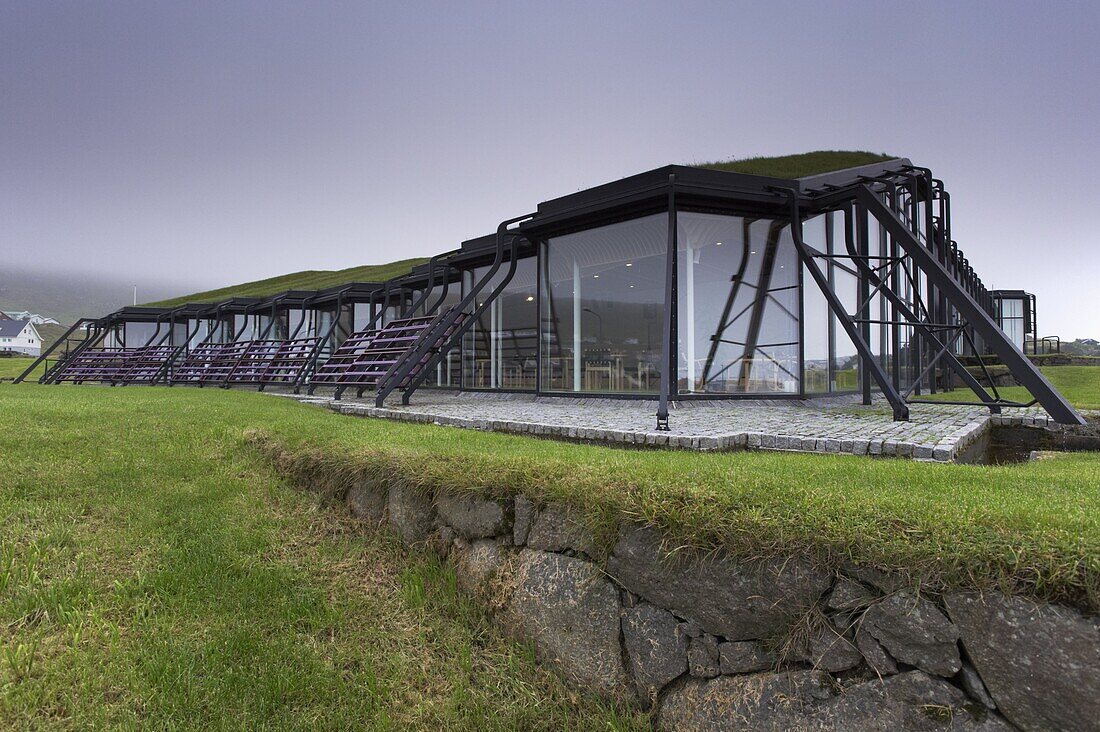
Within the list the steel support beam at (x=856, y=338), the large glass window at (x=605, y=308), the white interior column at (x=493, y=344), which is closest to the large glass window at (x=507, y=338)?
the white interior column at (x=493, y=344)

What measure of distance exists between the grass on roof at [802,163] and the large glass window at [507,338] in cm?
1150

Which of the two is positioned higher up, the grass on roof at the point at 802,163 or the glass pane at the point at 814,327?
the grass on roof at the point at 802,163

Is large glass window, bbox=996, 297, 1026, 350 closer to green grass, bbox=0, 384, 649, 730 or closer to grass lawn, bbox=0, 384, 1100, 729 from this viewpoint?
grass lawn, bbox=0, 384, 1100, 729

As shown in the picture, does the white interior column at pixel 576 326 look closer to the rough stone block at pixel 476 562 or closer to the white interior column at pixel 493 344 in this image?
the white interior column at pixel 493 344

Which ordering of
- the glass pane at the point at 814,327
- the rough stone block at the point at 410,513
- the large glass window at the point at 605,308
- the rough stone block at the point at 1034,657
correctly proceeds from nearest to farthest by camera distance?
1. the rough stone block at the point at 1034,657
2. the rough stone block at the point at 410,513
3. the large glass window at the point at 605,308
4. the glass pane at the point at 814,327

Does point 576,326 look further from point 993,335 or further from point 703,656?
point 703,656

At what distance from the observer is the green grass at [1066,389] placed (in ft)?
36.6

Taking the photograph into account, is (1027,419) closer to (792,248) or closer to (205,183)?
(792,248)

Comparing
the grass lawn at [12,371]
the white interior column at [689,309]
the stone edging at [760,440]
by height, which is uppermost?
the white interior column at [689,309]

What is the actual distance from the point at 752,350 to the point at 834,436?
490 centimetres

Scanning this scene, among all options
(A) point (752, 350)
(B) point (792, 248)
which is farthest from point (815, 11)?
(A) point (752, 350)

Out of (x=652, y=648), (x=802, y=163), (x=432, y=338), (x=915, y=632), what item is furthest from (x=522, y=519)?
(x=802, y=163)

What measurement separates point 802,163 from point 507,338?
17.2 meters

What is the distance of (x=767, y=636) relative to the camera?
8.41 ft
